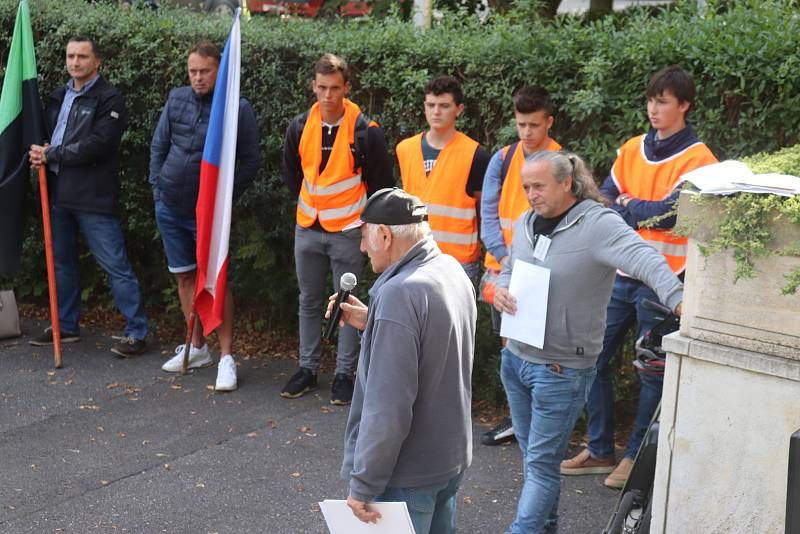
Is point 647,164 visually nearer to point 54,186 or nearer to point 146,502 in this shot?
point 146,502

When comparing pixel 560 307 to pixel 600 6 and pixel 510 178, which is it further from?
pixel 600 6

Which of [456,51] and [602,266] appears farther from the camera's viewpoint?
[456,51]

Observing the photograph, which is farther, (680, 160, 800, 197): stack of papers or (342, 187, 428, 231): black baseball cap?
(680, 160, 800, 197): stack of papers

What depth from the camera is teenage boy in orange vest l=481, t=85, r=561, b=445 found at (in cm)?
602

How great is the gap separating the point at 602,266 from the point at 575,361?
0.43 metres

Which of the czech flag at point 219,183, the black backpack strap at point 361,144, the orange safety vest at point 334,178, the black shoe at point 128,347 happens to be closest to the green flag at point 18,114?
the black shoe at point 128,347

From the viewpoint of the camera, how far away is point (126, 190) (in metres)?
8.65

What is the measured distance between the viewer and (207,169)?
7.31m

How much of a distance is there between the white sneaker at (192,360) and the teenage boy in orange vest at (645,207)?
3043mm

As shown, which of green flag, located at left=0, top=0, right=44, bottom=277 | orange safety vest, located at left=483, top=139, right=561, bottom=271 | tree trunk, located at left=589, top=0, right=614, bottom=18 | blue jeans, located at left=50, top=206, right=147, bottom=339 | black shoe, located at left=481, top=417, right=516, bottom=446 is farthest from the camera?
tree trunk, located at left=589, top=0, right=614, bottom=18

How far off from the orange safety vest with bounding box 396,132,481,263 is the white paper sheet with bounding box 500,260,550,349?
71.4 inches

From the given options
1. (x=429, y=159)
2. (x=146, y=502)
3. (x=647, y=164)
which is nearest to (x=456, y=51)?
(x=429, y=159)

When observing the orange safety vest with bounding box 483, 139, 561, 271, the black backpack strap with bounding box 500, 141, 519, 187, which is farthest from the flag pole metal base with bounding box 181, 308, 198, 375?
the black backpack strap with bounding box 500, 141, 519, 187

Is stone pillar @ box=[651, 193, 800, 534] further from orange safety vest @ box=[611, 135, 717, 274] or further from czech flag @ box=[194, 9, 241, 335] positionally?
czech flag @ box=[194, 9, 241, 335]
